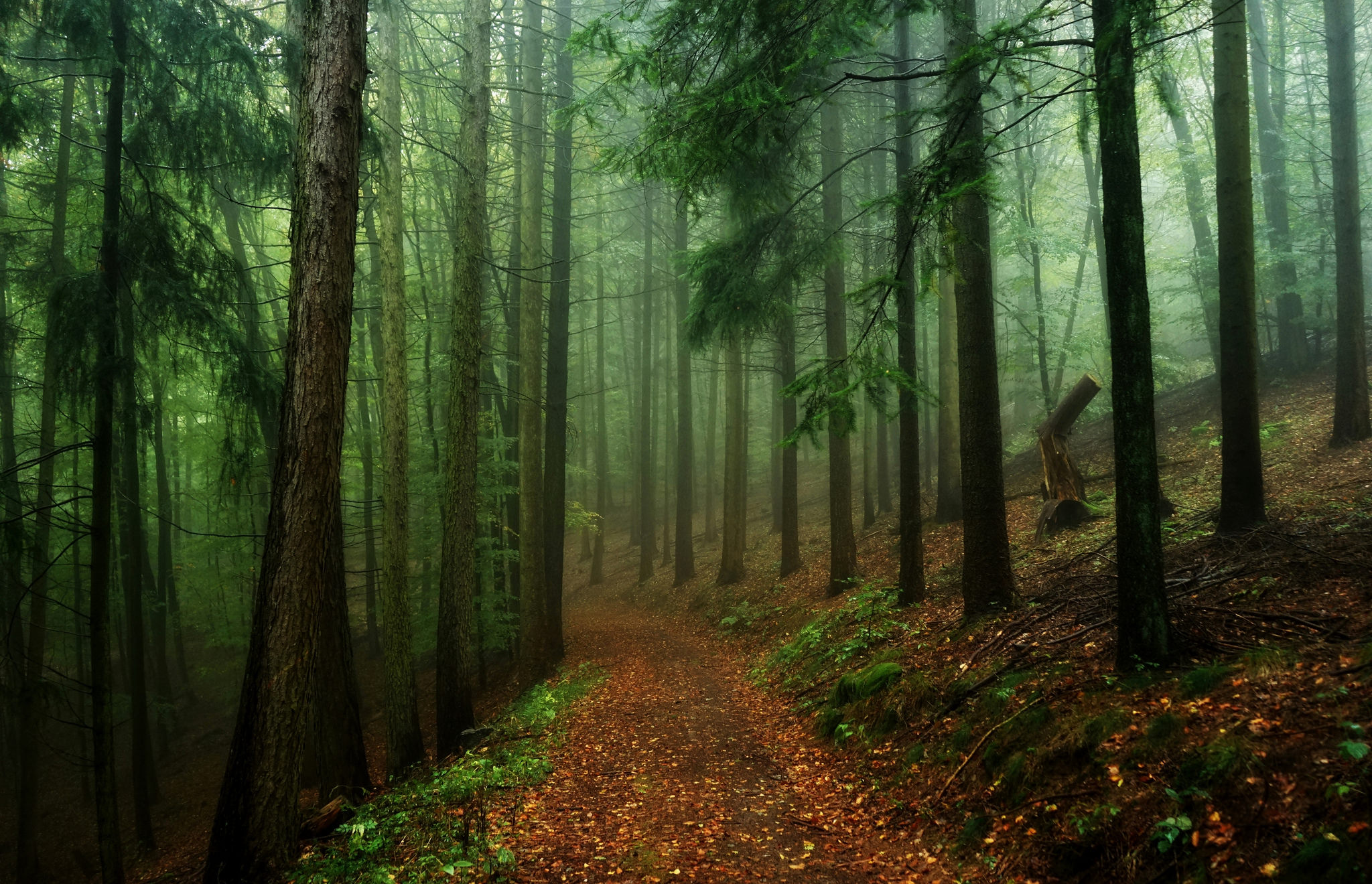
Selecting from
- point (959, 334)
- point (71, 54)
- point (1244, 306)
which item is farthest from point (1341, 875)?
point (71, 54)

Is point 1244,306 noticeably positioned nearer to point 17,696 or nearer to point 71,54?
point 71,54

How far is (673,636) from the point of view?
1545cm

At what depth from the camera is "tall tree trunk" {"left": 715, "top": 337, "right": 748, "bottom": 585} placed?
17.2 m

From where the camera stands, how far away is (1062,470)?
435 inches

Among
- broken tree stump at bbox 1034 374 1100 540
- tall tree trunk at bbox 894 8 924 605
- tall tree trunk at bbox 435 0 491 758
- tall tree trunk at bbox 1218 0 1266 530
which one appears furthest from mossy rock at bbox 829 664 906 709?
tall tree trunk at bbox 435 0 491 758

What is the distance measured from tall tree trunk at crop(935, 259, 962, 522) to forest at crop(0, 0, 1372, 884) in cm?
12

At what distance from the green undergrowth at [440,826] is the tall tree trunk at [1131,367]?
483 cm

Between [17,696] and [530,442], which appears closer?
[17,696]

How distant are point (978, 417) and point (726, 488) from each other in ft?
33.0

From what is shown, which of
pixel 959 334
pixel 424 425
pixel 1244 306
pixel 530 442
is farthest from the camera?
pixel 424 425

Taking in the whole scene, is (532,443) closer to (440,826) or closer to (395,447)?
(395,447)

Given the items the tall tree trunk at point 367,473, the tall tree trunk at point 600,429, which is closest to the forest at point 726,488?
the tall tree trunk at point 367,473

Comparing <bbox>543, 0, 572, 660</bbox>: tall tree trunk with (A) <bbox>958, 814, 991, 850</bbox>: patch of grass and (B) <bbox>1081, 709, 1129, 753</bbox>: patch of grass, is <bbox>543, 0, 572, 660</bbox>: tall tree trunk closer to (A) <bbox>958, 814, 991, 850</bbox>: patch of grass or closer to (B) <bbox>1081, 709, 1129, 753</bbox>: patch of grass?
(A) <bbox>958, 814, 991, 850</bbox>: patch of grass

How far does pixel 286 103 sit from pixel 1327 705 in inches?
463
